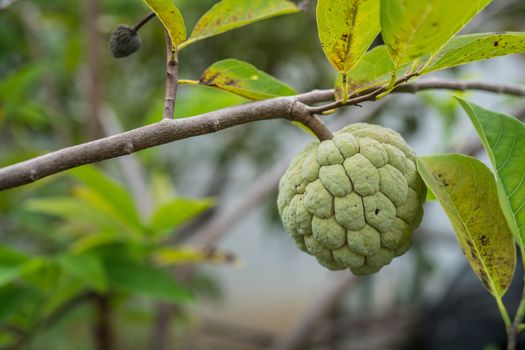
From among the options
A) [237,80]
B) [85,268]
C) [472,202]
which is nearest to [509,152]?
[472,202]

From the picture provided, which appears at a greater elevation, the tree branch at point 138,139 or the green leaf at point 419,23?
the tree branch at point 138,139

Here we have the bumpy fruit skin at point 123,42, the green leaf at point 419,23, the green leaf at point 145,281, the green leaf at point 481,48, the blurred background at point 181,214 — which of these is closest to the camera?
the green leaf at point 419,23

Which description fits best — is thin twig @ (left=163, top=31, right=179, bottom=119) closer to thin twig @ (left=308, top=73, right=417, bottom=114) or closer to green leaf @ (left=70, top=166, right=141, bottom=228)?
thin twig @ (left=308, top=73, right=417, bottom=114)

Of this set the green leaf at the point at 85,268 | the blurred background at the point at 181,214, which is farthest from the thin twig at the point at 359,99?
the green leaf at the point at 85,268

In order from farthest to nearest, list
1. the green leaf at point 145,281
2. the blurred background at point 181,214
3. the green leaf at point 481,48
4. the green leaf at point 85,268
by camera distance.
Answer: the blurred background at point 181,214 < the green leaf at point 145,281 < the green leaf at point 85,268 < the green leaf at point 481,48

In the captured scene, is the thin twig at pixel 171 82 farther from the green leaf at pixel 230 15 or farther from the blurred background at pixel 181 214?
the blurred background at pixel 181 214

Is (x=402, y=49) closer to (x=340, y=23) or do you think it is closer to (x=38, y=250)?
(x=340, y=23)

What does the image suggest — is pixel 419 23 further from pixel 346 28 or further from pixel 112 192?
pixel 112 192
